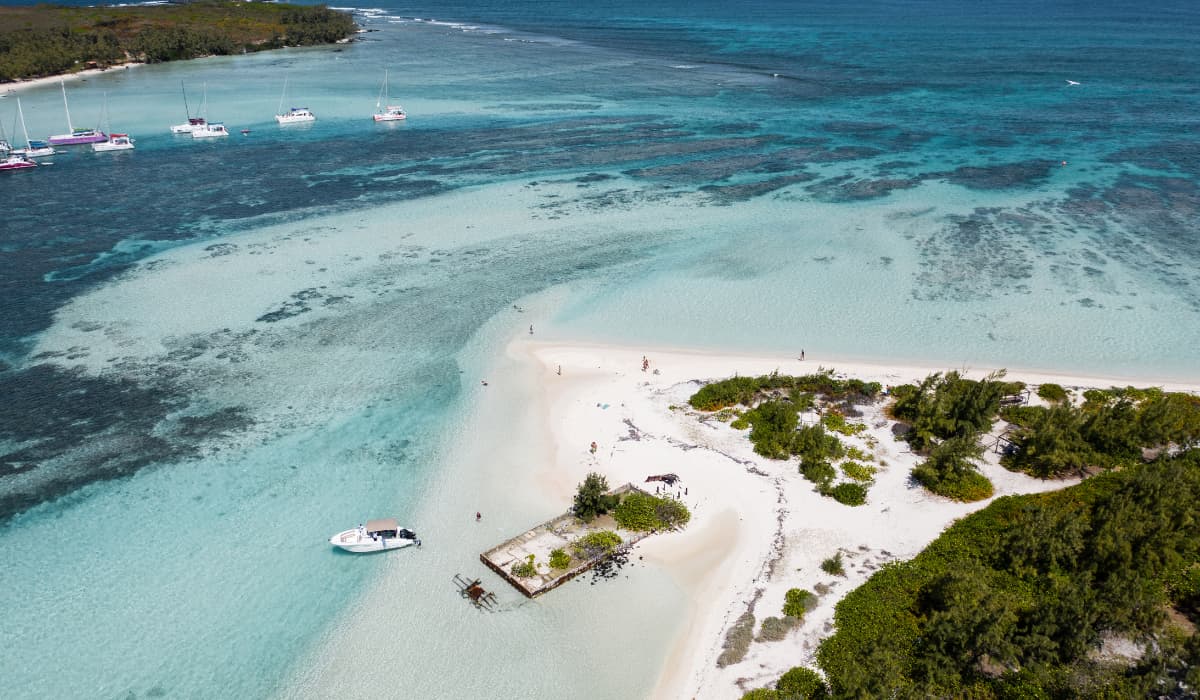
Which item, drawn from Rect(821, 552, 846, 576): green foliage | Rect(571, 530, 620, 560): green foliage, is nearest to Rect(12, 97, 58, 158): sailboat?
Rect(571, 530, 620, 560): green foliage

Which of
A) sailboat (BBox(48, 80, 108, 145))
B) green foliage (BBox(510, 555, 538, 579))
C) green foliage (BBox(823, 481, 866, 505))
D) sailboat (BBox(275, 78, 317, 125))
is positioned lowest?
green foliage (BBox(510, 555, 538, 579))

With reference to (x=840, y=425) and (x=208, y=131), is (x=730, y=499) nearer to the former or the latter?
(x=840, y=425)

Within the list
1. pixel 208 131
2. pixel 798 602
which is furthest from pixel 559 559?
pixel 208 131

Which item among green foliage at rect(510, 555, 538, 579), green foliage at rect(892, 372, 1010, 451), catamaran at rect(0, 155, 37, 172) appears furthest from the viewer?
catamaran at rect(0, 155, 37, 172)

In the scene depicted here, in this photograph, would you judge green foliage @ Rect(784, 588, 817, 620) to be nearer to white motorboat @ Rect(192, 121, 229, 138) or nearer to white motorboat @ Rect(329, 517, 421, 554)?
white motorboat @ Rect(329, 517, 421, 554)

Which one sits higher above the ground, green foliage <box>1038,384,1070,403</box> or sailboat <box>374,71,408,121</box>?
sailboat <box>374,71,408,121</box>

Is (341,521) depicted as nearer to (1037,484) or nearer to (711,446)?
(711,446)

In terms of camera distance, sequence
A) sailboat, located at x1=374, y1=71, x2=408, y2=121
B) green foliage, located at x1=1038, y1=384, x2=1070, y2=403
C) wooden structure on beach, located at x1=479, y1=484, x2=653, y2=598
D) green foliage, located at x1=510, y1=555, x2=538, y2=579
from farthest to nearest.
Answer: sailboat, located at x1=374, y1=71, x2=408, y2=121
green foliage, located at x1=1038, y1=384, x2=1070, y2=403
green foliage, located at x1=510, y1=555, x2=538, y2=579
wooden structure on beach, located at x1=479, y1=484, x2=653, y2=598
